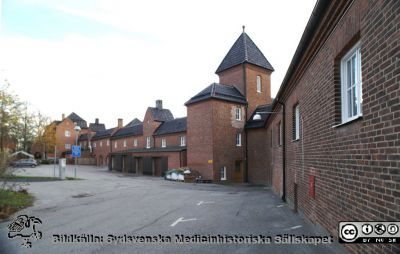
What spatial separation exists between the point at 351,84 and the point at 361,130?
55.4 inches

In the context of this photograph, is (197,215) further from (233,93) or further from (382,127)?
(233,93)

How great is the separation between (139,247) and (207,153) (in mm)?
21931

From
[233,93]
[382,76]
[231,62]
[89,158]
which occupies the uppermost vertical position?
[231,62]

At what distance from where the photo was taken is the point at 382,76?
3746 mm

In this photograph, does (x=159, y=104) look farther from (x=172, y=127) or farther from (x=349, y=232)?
(x=349, y=232)

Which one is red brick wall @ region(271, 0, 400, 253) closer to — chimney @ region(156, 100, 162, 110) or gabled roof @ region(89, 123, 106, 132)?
chimney @ region(156, 100, 162, 110)

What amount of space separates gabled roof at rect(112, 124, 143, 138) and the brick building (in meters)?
42.1

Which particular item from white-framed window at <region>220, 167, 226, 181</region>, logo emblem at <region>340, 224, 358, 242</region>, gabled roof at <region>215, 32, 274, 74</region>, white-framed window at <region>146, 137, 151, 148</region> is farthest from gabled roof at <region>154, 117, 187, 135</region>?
logo emblem at <region>340, 224, 358, 242</region>

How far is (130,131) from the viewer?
52.8 meters

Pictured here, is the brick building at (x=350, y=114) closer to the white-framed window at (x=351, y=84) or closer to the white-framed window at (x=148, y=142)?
the white-framed window at (x=351, y=84)

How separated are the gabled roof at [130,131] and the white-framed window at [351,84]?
145 ft

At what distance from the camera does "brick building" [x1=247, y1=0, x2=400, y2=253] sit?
3545mm

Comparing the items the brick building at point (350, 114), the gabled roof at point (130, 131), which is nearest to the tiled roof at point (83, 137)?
the gabled roof at point (130, 131)

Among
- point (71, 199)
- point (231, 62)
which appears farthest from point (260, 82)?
point (71, 199)
